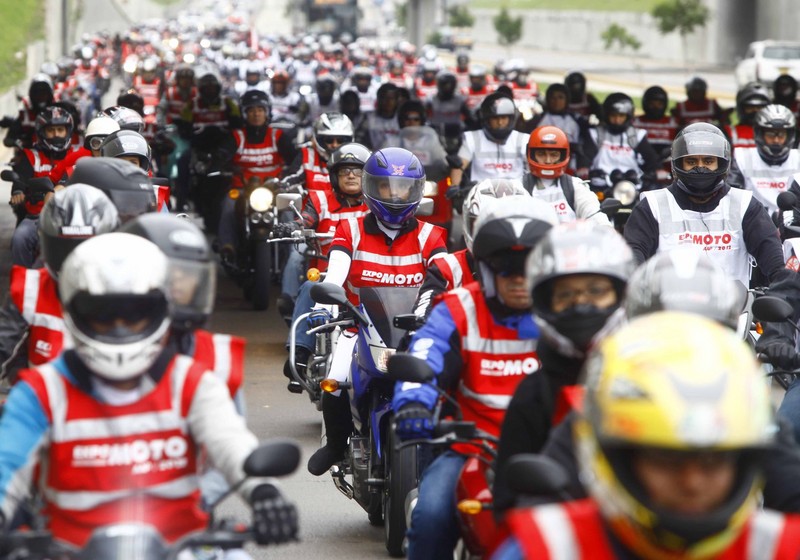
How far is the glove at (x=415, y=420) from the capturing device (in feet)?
19.0

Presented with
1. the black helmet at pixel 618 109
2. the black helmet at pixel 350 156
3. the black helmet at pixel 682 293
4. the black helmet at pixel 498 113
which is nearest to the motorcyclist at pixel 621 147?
the black helmet at pixel 618 109

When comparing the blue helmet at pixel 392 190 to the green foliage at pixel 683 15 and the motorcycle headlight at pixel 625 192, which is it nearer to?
the motorcycle headlight at pixel 625 192

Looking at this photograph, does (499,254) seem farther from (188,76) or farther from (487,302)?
(188,76)

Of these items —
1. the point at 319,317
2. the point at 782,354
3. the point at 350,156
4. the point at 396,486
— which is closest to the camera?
the point at 782,354

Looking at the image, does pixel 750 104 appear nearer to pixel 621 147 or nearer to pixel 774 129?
pixel 621 147

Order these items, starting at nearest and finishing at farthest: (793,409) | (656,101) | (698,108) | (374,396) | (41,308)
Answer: (41,308), (793,409), (374,396), (656,101), (698,108)

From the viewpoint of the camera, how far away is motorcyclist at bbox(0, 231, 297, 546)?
4562 mm

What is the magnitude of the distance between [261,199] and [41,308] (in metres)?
10.3

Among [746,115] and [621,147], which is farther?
[746,115]

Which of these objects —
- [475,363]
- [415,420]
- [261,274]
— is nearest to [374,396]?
[475,363]

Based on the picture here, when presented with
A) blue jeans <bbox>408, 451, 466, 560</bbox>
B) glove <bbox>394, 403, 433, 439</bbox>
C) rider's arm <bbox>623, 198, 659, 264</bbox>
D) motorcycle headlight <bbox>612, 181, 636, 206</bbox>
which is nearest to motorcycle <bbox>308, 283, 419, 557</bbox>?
rider's arm <bbox>623, 198, 659, 264</bbox>

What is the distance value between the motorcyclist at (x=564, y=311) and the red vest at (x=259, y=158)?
13.8 m

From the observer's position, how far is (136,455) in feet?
15.3

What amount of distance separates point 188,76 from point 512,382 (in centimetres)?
1905
